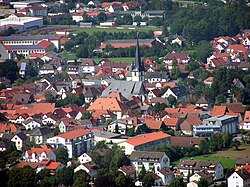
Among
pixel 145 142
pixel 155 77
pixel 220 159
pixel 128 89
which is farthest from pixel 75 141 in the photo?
pixel 155 77

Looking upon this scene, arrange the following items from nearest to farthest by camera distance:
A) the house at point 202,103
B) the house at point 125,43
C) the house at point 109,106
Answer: the house at point 109,106
the house at point 202,103
the house at point 125,43

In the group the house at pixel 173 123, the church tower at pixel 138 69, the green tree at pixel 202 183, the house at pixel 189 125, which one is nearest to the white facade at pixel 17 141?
the house at pixel 173 123

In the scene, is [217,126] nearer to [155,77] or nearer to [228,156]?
[228,156]

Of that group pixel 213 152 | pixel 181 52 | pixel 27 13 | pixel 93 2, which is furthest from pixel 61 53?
pixel 213 152

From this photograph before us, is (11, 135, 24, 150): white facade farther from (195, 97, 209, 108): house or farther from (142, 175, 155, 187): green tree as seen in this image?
(195, 97, 209, 108): house

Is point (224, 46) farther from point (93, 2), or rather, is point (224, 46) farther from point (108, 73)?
point (93, 2)

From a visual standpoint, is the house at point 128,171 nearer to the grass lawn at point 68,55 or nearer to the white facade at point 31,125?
the white facade at point 31,125

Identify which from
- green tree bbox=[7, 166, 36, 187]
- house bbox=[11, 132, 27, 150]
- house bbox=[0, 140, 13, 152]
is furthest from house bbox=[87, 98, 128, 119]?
green tree bbox=[7, 166, 36, 187]
